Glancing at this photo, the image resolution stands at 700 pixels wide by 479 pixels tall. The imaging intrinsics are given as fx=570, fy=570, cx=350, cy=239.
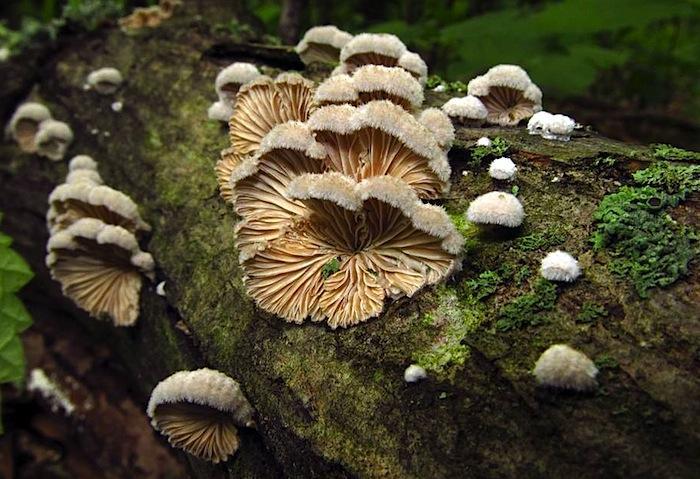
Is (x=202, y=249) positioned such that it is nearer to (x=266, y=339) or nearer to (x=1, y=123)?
(x=266, y=339)

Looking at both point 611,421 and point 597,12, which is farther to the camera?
point 597,12

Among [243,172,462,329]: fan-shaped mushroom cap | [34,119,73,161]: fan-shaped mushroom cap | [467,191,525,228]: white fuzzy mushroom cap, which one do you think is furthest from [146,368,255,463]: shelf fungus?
[34,119,73,161]: fan-shaped mushroom cap

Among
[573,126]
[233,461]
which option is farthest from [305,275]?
[573,126]

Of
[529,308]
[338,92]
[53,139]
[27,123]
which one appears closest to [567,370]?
[529,308]

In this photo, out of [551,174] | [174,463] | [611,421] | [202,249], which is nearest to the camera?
[611,421]

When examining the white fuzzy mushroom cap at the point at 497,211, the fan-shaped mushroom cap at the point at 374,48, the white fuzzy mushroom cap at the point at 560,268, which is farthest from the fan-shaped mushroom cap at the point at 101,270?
the white fuzzy mushroom cap at the point at 560,268
